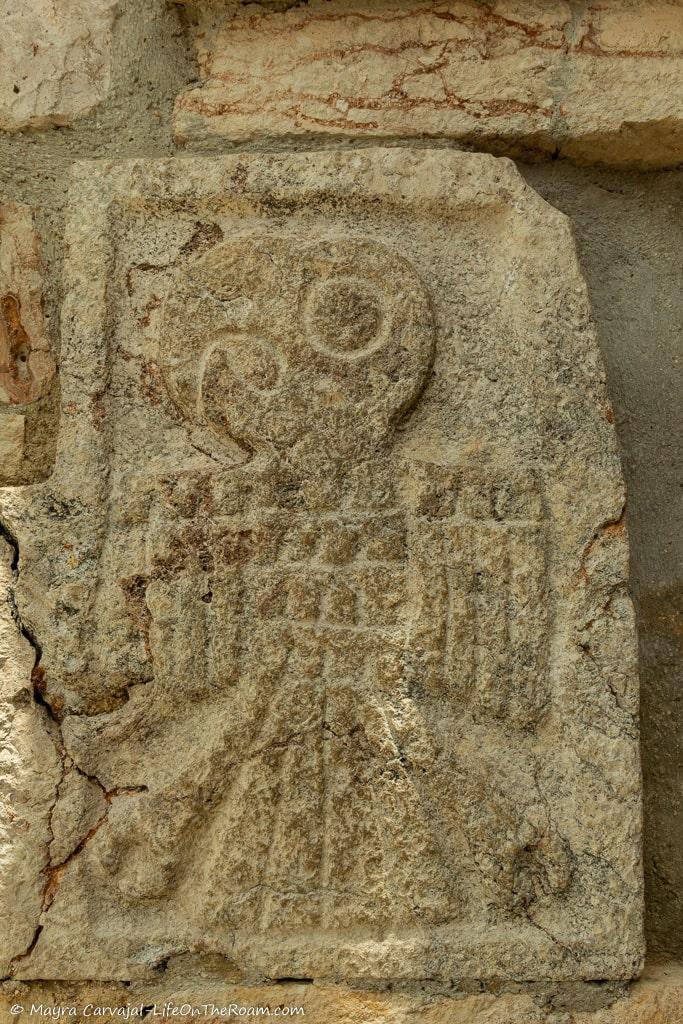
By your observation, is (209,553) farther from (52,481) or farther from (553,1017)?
(553,1017)

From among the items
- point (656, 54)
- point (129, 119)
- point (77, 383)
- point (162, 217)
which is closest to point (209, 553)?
point (77, 383)

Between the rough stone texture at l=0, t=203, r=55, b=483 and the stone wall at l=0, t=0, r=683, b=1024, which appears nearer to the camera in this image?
the stone wall at l=0, t=0, r=683, b=1024

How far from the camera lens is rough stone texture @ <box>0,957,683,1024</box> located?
3.84ft

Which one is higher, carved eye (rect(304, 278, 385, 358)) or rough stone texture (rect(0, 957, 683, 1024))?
carved eye (rect(304, 278, 385, 358))

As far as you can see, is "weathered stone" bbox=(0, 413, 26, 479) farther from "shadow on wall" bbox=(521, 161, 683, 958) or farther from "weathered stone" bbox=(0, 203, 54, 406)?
"shadow on wall" bbox=(521, 161, 683, 958)

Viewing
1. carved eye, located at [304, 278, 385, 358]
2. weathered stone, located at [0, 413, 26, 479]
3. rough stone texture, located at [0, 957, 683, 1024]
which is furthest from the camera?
weathered stone, located at [0, 413, 26, 479]

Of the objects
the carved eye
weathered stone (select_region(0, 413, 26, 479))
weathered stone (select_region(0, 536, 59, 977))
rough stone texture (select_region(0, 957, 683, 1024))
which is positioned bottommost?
rough stone texture (select_region(0, 957, 683, 1024))

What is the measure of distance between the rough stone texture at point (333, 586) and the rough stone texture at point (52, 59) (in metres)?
0.20

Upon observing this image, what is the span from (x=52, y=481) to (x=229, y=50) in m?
0.71

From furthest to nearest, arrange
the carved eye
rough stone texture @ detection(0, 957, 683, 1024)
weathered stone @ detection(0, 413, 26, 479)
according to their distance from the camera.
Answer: weathered stone @ detection(0, 413, 26, 479) → the carved eye → rough stone texture @ detection(0, 957, 683, 1024)

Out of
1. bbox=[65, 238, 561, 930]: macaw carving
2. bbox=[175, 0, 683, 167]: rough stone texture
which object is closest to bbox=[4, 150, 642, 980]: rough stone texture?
bbox=[65, 238, 561, 930]: macaw carving

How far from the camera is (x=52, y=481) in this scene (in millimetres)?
1271

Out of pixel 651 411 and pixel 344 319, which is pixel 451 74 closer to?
pixel 344 319

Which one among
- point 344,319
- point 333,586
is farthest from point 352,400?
point 333,586
